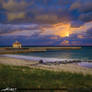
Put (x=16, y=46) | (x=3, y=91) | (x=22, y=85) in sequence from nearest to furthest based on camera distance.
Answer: (x=3, y=91) < (x=22, y=85) < (x=16, y=46)

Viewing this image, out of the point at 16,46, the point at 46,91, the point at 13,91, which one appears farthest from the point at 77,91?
the point at 16,46

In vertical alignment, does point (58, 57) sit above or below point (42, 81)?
below

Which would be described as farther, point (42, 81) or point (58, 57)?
point (58, 57)

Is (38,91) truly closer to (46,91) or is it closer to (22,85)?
(46,91)

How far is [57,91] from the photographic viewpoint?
19.7 ft

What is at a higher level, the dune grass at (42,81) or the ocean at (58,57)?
the dune grass at (42,81)

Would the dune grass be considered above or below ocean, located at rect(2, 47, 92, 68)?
above

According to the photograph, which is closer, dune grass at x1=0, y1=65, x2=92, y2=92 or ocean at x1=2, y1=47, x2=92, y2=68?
dune grass at x1=0, y1=65, x2=92, y2=92

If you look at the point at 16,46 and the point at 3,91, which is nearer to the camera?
the point at 3,91

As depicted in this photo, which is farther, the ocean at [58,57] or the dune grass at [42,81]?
the ocean at [58,57]

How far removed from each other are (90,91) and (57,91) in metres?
1.45

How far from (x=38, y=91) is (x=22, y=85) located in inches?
56.8

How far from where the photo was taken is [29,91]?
5957 mm

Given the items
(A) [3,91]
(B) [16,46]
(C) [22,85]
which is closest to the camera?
(A) [3,91]
